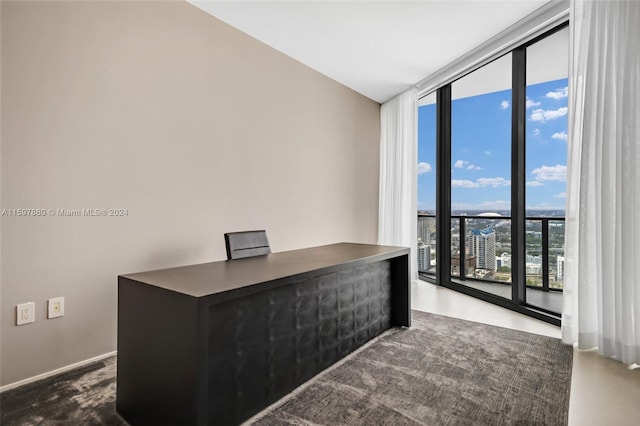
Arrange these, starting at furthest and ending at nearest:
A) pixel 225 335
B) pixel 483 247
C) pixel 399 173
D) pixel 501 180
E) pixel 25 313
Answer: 1. pixel 399 173
2. pixel 483 247
3. pixel 501 180
4. pixel 25 313
5. pixel 225 335

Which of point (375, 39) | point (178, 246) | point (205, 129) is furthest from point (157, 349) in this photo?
point (375, 39)

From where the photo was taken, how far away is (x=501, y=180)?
4020 millimetres

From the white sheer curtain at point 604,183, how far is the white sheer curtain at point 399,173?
2170 millimetres

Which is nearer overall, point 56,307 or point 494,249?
point 56,307

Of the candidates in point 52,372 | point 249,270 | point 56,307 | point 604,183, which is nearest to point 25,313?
point 56,307

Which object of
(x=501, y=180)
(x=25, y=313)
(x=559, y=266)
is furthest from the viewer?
(x=501, y=180)

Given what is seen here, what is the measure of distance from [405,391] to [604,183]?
187 cm

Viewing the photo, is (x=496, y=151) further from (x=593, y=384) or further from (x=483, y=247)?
(x=593, y=384)

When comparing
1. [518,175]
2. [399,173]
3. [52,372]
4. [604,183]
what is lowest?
[52,372]

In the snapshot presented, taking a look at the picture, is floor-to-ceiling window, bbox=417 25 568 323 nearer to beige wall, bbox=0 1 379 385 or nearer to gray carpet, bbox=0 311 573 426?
gray carpet, bbox=0 311 573 426

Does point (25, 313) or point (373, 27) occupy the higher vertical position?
point (373, 27)

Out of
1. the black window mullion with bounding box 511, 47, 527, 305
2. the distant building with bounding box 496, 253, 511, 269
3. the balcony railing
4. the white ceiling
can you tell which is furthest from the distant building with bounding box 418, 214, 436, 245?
the white ceiling

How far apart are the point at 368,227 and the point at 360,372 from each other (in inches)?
123

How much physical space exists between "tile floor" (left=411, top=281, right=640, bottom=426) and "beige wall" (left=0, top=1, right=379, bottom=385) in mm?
2250
